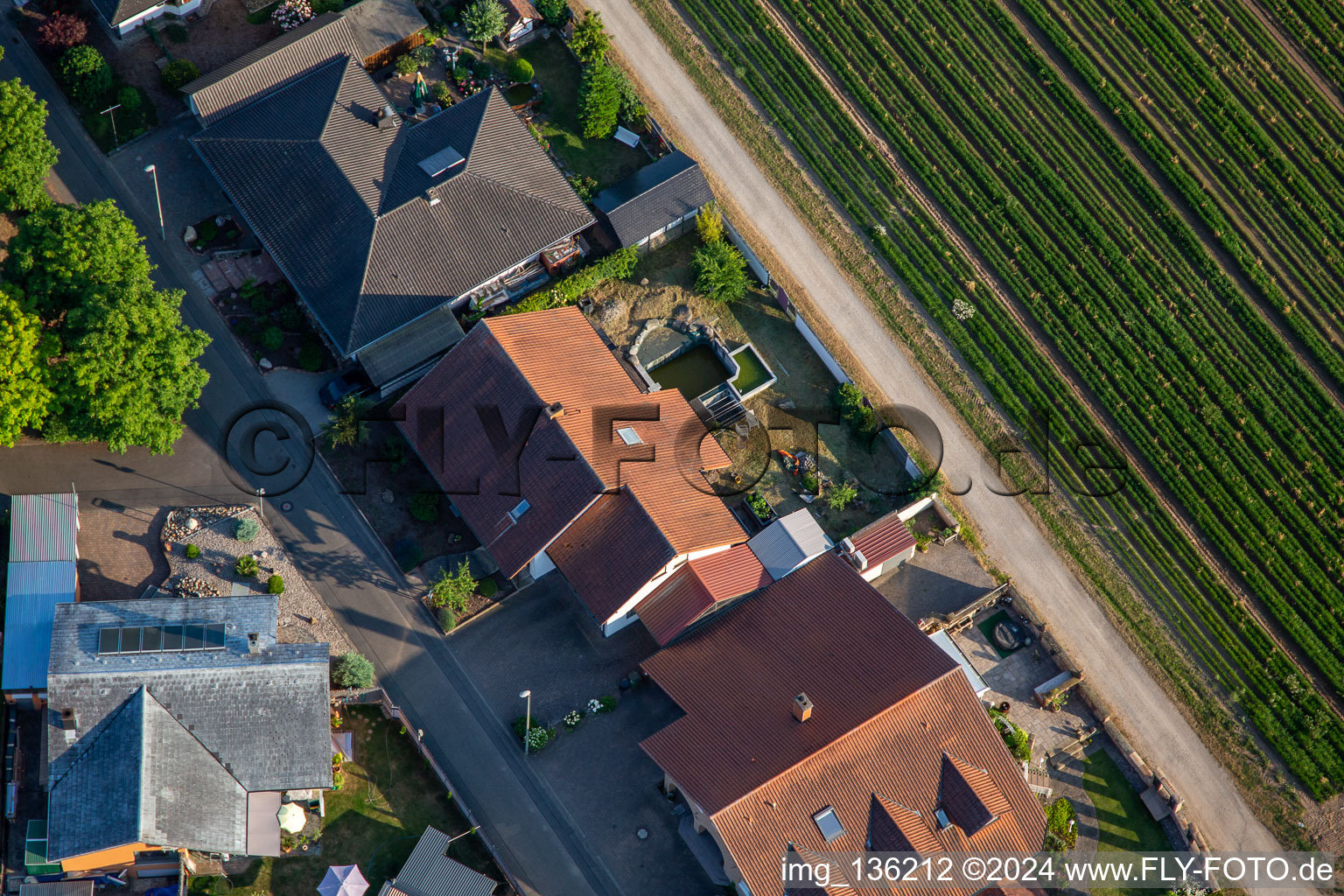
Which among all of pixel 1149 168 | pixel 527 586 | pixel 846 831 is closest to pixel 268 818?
pixel 527 586

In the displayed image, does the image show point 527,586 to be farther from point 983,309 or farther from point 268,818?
point 983,309

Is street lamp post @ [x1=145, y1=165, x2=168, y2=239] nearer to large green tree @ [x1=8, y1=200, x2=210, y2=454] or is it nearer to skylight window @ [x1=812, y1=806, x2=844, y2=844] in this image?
large green tree @ [x1=8, y1=200, x2=210, y2=454]

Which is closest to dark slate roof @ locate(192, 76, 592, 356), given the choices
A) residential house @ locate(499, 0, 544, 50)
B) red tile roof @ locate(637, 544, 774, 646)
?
residential house @ locate(499, 0, 544, 50)

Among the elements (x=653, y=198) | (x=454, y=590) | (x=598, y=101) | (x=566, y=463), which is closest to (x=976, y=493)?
(x=566, y=463)

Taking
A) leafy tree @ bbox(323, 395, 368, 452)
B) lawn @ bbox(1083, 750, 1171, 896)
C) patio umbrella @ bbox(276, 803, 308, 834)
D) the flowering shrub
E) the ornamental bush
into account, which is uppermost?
the flowering shrub

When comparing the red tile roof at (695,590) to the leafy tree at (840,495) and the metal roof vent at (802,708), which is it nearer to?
the leafy tree at (840,495)

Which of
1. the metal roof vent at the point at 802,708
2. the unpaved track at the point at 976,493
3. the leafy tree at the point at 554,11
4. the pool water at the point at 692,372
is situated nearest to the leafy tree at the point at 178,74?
the leafy tree at the point at 554,11
